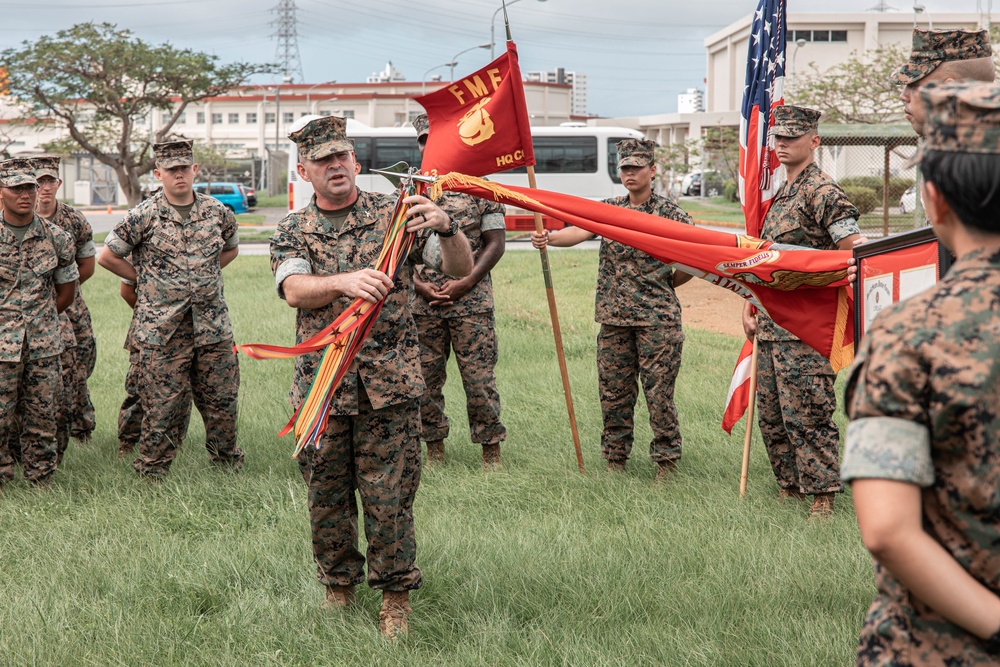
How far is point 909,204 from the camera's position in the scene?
95.1 ft

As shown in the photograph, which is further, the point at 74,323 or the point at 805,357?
the point at 74,323

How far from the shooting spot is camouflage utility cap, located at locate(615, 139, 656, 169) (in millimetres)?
6430

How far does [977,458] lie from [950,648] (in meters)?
0.38

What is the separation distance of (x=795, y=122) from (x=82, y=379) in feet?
17.7

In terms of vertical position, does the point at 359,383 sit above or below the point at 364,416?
above

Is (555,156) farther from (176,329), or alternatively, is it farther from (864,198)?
(176,329)

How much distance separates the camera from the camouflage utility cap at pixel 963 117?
1814 mm

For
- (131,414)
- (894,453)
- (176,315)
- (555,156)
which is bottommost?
(131,414)

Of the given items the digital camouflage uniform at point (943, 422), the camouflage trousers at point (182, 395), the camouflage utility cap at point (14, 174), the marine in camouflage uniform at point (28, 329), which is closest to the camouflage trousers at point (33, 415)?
the marine in camouflage uniform at point (28, 329)

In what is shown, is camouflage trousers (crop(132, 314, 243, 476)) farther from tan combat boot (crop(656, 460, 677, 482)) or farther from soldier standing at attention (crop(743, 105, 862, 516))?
soldier standing at attention (crop(743, 105, 862, 516))

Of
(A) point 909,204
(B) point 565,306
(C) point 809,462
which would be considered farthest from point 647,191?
(A) point 909,204

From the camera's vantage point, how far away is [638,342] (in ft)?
21.5

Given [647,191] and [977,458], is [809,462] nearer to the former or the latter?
[647,191]

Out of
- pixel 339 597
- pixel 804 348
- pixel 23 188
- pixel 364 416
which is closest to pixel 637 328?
pixel 804 348
